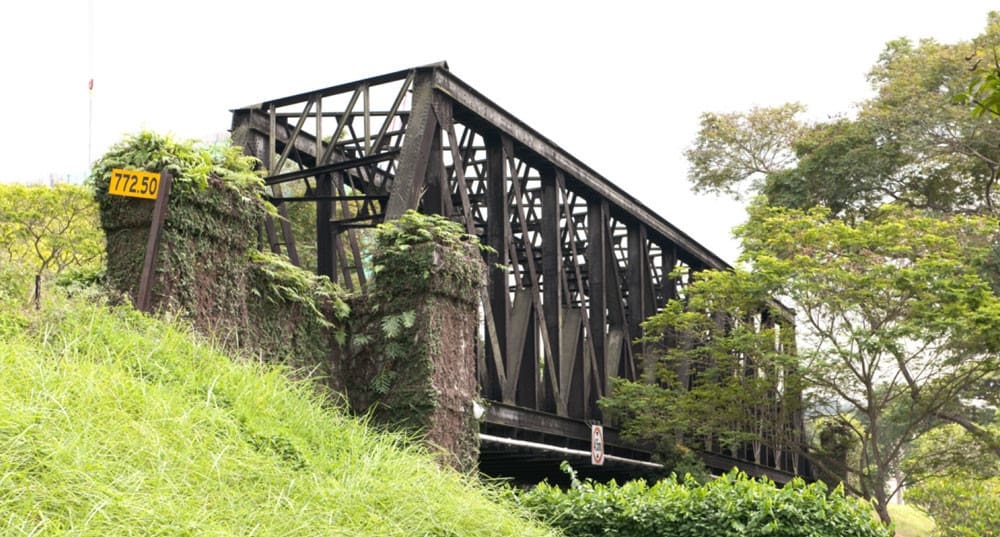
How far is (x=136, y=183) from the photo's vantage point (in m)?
9.09

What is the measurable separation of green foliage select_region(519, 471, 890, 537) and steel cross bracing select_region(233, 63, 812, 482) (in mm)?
4834

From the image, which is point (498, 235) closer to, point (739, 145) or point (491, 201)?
point (491, 201)

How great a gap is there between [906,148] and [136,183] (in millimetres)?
23163

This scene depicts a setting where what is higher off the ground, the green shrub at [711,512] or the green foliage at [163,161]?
the green foliage at [163,161]

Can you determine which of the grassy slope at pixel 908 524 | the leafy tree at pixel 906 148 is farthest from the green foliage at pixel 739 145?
the grassy slope at pixel 908 524

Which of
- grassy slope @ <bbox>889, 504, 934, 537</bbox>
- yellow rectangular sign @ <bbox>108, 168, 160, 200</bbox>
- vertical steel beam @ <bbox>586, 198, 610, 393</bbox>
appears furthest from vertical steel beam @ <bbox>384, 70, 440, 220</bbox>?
grassy slope @ <bbox>889, 504, 934, 537</bbox>

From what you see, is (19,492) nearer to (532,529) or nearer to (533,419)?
(532,529)

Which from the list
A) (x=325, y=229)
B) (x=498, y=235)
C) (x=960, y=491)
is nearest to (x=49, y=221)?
(x=325, y=229)

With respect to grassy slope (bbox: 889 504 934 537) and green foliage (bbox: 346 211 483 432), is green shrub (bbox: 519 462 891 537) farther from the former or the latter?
grassy slope (bbox: 889 504 934 537)

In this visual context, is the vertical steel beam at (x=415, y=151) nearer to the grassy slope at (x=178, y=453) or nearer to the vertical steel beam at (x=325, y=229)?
the vertical steel beam at (x=325, y=229)

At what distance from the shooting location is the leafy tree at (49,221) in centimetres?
3189

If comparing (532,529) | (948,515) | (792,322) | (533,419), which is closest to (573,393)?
(533,419)

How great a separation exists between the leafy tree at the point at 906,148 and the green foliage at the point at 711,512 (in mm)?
18620

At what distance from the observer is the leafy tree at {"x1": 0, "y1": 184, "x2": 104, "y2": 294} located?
105ft
